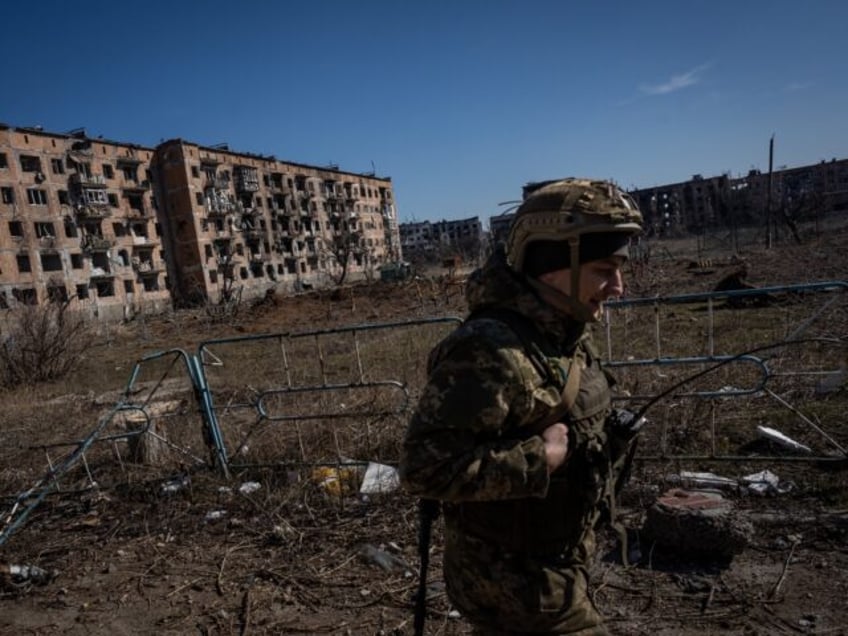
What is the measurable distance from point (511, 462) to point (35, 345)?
1562cm

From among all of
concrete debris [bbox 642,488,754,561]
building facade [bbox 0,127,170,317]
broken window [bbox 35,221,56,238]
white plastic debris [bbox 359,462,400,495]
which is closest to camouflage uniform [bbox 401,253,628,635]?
concrete debris [bbox 642,488,754,561]

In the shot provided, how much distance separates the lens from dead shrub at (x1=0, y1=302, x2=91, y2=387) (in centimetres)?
1338

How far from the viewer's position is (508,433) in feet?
5.17

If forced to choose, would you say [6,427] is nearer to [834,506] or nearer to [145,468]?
[145,468]

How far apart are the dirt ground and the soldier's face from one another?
206 centimetres

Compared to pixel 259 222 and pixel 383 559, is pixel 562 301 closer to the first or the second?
pixel 383 559

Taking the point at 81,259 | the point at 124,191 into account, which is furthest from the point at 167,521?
the point at 124,191

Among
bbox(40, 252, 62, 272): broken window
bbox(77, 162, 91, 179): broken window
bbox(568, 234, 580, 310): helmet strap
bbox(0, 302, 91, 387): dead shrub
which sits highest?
bbox(77, 162, 91, 179): broken window

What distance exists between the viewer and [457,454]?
148 centimetres

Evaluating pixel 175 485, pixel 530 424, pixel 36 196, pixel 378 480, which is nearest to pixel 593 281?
pixel 530 424

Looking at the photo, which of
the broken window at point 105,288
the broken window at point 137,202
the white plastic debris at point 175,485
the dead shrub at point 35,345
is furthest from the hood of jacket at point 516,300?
the broken window at point 137,202

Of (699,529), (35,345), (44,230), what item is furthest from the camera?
(44,230)

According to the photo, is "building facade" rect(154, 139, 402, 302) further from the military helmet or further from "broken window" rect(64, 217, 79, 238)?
the military helmet

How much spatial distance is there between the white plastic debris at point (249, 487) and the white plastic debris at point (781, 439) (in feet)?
14.3
